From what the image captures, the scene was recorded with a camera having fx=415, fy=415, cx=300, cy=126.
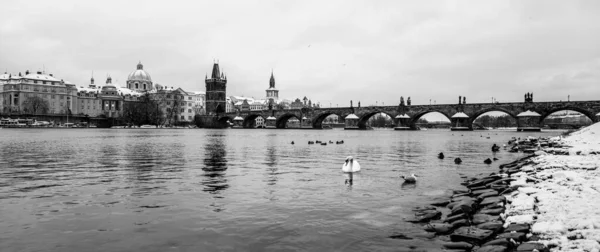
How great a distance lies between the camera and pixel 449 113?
8738 centimetres

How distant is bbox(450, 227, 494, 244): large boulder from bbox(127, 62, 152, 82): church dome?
605ft

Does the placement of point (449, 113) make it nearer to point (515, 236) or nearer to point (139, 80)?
point (515, 236)

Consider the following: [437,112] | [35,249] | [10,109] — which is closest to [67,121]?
[10,109]

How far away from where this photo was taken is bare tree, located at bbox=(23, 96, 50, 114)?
12390 cm

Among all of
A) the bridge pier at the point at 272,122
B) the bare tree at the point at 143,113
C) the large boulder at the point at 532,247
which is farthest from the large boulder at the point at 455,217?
the bare tree at the point at 143,113

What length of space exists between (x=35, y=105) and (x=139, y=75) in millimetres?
55725

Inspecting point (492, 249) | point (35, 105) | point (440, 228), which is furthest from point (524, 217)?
point (35, 105)

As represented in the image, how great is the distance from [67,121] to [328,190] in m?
133

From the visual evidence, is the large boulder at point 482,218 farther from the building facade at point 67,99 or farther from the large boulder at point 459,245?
the building facade at point 67,99

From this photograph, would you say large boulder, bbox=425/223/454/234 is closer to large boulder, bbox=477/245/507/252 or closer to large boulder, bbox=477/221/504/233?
large boulder, bbox=477/221/504/233

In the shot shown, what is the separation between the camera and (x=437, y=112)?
9112 centimetres

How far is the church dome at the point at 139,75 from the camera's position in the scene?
17588 centimetres

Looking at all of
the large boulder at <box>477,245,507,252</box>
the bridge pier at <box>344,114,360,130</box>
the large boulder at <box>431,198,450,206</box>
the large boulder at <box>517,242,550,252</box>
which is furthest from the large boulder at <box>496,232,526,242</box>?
the bridge pier at <box>344,114,360,130</box>

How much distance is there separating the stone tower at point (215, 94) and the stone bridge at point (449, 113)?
66.0 ft
